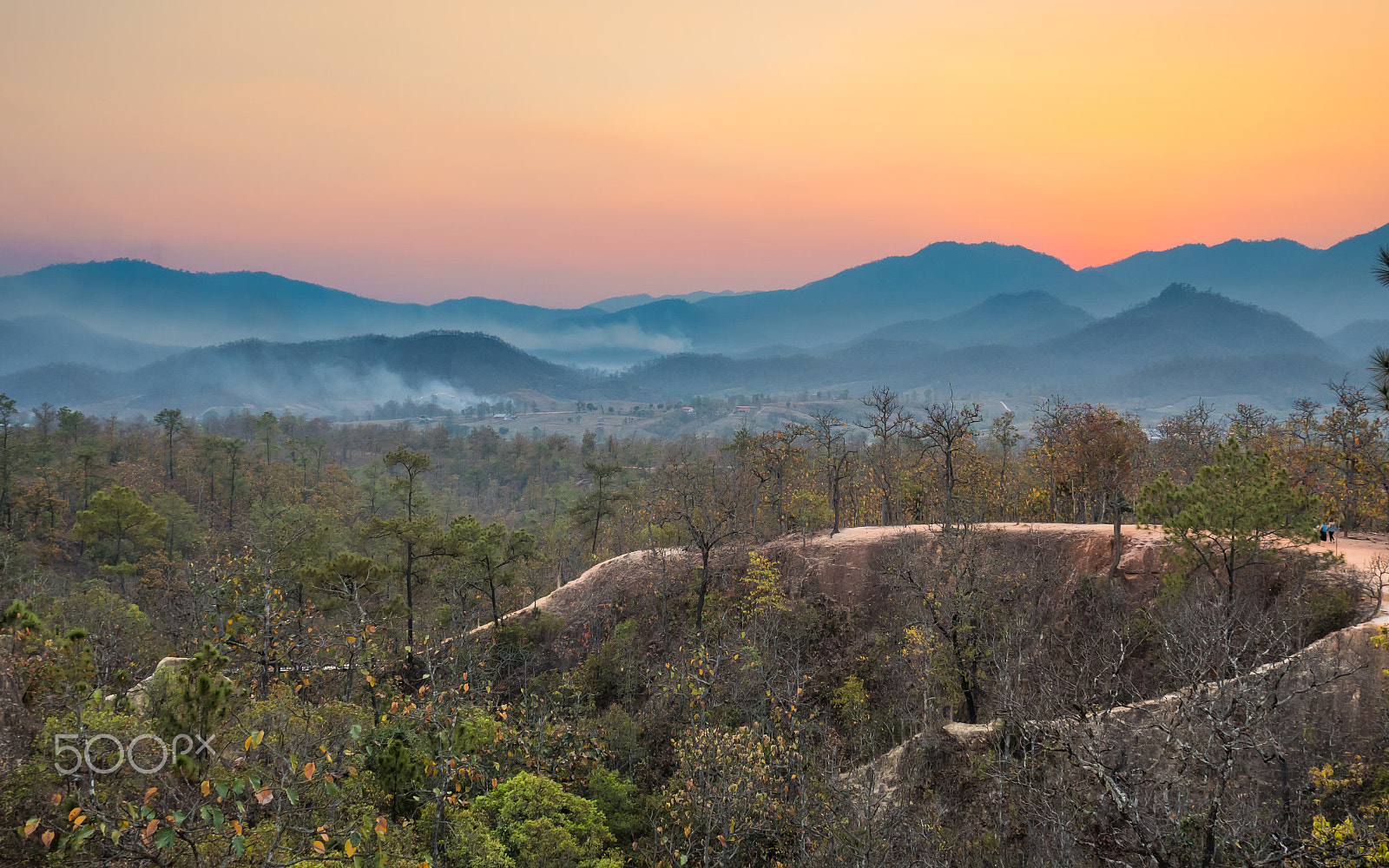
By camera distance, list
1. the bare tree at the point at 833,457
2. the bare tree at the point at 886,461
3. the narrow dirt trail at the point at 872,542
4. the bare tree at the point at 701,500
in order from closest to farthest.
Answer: the narrow dirt trail at the point at 872,542 → the bare tree at the point at 833,457 → the bare tree at the point at 701,500 → the bare tree at the point at 886,461

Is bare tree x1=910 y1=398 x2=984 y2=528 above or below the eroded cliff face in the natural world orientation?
above

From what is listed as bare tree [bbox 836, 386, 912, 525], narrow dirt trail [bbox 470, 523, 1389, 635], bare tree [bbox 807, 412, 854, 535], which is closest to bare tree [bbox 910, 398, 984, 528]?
bare tree [bbox 836, 386, 912, 525]

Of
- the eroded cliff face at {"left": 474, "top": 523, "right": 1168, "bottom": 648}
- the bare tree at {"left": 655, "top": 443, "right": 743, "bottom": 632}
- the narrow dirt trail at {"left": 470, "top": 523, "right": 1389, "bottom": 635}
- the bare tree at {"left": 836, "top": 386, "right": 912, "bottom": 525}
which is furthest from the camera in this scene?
the bare tree at {"left": 836, "top": 386, "right": 912, "bottom": 525}

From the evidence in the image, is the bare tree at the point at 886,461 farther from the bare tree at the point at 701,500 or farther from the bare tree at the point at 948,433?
the bare tree at the point at 701,500

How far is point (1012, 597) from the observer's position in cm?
3114

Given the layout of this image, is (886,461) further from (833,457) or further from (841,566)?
(841,566)

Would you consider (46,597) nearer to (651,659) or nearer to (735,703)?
(651,659)

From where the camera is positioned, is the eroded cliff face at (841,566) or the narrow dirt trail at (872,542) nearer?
the narrow dirt trail at (872,542)

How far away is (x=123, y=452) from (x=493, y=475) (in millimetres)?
51604

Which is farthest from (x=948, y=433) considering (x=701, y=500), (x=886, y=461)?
(x=701, y=500)

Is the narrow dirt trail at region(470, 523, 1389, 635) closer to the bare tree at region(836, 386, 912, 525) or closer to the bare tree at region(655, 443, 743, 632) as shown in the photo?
the bare tree at region(655, 443, 743, 632)

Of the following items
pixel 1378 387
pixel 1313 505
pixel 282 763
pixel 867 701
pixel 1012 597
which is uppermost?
pixel 1378 387

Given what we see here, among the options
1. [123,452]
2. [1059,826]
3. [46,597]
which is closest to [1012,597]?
[1059,826]

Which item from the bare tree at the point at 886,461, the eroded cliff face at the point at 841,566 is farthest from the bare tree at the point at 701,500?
the bare tree at the point at 886,461
